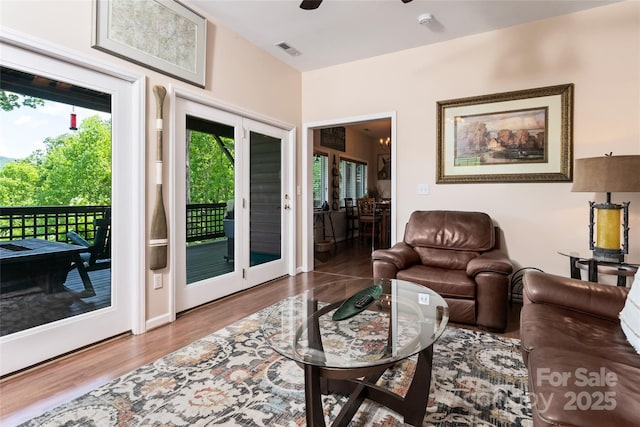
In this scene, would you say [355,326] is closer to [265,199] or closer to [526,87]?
[265,199]

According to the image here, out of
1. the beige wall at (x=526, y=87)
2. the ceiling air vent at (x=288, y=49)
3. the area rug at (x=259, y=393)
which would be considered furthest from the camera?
the ceiling air vent at (x=288, y=49)

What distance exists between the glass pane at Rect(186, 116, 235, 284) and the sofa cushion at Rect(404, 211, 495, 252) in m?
1.96

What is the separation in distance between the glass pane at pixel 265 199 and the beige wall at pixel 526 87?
1174mm

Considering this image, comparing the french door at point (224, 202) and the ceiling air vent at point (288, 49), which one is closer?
the french door at point (224, 202)

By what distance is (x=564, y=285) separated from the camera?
1739 mm

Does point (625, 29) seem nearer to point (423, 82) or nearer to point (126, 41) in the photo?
point (423, 82)

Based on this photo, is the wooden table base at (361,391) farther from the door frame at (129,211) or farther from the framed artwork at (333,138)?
the framed artwork at (333,138)

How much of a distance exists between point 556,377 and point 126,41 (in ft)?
10.3

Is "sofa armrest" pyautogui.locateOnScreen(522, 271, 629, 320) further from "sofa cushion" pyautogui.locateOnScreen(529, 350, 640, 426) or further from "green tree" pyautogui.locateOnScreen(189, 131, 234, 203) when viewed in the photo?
"green tree" pyautogui.locateOnScreen(189, 131, 234, 203)

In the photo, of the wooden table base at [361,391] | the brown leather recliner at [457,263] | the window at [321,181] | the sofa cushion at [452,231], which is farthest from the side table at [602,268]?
the window at [321,181]

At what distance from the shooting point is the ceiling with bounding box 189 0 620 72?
9.27 ft

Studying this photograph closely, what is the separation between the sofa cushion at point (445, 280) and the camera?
252 cm

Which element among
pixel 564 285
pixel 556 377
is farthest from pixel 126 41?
pixel 564 285

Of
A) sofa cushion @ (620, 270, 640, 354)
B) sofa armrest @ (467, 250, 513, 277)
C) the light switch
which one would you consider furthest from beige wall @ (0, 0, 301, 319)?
sofa cushion @ (620, 270, 640, 354)
